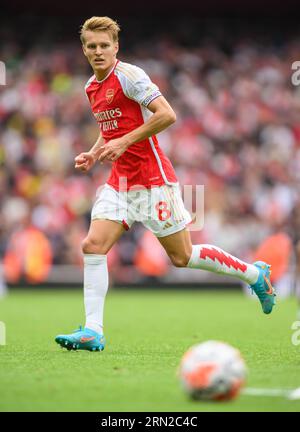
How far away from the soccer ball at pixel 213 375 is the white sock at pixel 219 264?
7.55ft

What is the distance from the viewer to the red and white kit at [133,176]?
6.72 meters

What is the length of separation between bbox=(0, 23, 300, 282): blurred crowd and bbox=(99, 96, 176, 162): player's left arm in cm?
990

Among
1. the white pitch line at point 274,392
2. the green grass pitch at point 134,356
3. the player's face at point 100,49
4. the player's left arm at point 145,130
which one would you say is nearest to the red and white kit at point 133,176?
the player's face at point 100,49

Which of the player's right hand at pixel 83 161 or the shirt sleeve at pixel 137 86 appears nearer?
the shirt sleeve at pixel 137 86

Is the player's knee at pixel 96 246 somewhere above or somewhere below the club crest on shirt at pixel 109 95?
below

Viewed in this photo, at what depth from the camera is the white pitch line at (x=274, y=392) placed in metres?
4.70

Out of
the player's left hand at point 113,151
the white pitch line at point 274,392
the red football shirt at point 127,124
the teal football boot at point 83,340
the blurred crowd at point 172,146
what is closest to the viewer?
the white pitch line at point 274,392

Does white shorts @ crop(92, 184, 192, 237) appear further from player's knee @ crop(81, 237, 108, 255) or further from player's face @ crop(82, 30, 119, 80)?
player's face @ crop(82, 30, 119, 80)

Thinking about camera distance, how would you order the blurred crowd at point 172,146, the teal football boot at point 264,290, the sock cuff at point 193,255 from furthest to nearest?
the blurred crowd at point 172,146, the teal football boot at point 264,290, the sock cuff at point 193,255

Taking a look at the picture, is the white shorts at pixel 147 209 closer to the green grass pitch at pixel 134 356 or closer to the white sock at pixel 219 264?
the white sock at pixel 219 264

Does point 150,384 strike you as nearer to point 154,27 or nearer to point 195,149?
point 195,149

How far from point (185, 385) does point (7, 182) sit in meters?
13.8

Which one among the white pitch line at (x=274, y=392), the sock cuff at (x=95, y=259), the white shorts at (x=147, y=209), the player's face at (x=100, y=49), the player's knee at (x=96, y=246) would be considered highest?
the player's face at (x=100, y=49)

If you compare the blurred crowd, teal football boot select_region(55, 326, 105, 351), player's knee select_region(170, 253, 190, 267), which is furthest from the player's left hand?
the blurred crowd
